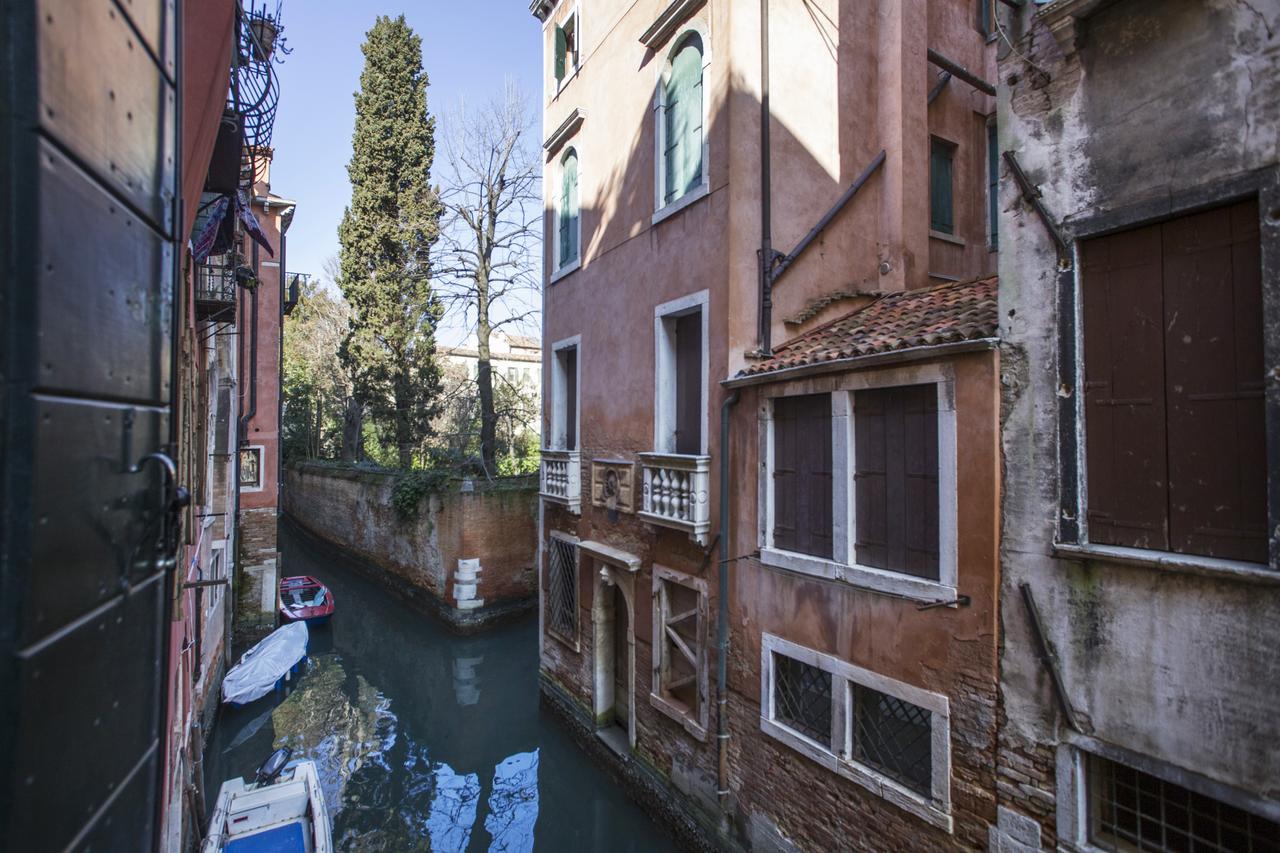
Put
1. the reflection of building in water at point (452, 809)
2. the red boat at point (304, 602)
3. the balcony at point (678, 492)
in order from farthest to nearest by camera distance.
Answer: the red boat at point (304, 602)
the reflection of building in water at point (452, 809)
the balcony at point (678, 492)

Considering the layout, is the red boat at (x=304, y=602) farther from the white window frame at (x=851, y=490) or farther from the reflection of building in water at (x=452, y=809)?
the white window frame at (x=851, y=490)

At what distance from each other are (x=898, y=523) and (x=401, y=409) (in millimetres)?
16053

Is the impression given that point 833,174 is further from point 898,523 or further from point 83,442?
point 83,442

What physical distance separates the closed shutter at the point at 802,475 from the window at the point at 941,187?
→ 377 cm

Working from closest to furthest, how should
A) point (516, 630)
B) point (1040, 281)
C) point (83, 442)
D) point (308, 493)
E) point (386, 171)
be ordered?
point (83, 442), point (1040, 281), point (516, 630), point (386, 171), point (308, 493)

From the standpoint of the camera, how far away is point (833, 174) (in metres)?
7.38

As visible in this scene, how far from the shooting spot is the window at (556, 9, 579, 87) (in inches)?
405

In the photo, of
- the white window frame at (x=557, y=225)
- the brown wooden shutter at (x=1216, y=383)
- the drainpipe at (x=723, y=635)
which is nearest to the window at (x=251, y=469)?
the white window frame at (x=557, y=225)

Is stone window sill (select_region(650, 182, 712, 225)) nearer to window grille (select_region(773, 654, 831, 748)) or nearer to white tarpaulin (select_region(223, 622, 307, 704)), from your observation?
window grille (select_region(773, 654, 831, 748))

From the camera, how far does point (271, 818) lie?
673 cm

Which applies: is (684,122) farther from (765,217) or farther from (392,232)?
(392,232)

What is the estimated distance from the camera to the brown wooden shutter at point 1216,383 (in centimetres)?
340

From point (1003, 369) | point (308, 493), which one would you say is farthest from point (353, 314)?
point (1003, 369)

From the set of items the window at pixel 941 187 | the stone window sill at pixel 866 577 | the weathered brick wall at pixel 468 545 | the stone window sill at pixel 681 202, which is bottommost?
the weathered brick wall at pixel 468 545
